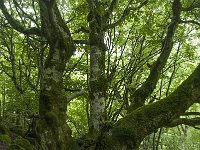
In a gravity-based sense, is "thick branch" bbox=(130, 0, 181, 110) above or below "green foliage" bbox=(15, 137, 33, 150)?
above

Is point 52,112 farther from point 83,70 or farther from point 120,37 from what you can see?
point 120,37

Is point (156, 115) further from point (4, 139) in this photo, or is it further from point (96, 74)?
point (4, 139)

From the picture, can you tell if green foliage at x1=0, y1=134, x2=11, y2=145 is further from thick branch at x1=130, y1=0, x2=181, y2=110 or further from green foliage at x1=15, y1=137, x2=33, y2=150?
thick branch at x1=130, y1=0, x2=181, y2=110

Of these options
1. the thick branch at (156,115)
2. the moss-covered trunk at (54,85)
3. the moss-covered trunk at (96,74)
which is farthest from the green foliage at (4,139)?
the thick branch at (156,115)

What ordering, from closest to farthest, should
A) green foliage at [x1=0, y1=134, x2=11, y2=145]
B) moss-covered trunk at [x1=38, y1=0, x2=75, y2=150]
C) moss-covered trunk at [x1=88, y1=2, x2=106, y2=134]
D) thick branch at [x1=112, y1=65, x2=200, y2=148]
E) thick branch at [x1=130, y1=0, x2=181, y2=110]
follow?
green foliage at [x1=0, y1=134, x2=11, y2=145], thick branch at [x1=112, y1=65, x2=200, y2=148], moss-covered trunk at [x1=38, y1=0, x2=75, y2=150], moss-covered trunk at [x1=88, y1=2, x2=106, y2=134], thick branch at [x1=130, y1=0, x2=181, y2=110]

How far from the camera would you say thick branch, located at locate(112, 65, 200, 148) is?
4152mm

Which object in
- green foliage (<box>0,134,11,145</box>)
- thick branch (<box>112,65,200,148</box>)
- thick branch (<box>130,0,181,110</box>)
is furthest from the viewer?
thick branch (<box>130,0,181,110</box>)

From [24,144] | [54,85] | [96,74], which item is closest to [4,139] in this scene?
[24,144]

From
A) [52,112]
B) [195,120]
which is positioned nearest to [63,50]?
[52,112]

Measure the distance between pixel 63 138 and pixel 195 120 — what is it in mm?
2554

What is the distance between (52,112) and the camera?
14.9 ft

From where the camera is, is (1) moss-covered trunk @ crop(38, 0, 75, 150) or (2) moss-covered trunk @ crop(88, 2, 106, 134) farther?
(2) moss-covered trunk @ crop(88, 2, 106, 134)

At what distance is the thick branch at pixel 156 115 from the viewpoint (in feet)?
13.6

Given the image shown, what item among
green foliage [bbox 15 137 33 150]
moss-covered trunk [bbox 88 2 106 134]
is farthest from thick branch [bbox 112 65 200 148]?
green foliage [bbox 15 137 33 150]
